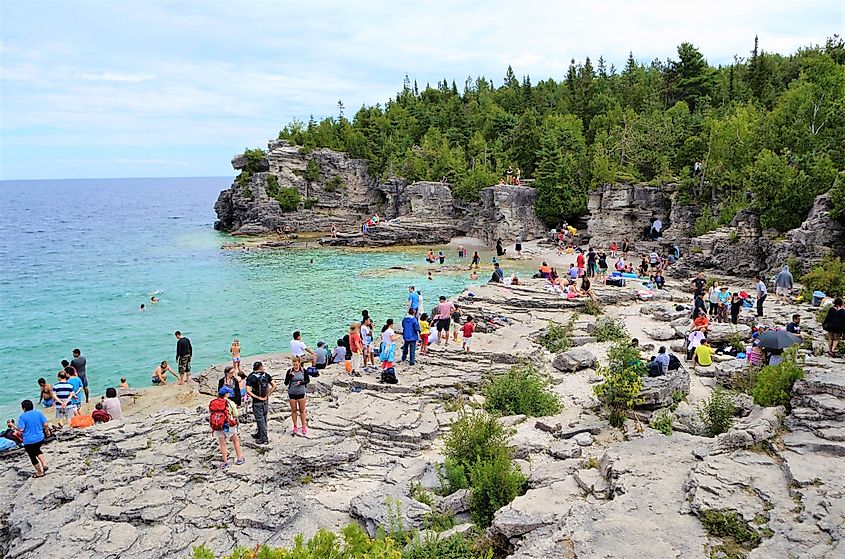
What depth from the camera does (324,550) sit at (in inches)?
254

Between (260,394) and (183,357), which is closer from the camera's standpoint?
(260,394)

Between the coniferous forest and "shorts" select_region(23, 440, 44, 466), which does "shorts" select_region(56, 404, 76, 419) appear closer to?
"shorts" select_region(23, 440, 44, 466)

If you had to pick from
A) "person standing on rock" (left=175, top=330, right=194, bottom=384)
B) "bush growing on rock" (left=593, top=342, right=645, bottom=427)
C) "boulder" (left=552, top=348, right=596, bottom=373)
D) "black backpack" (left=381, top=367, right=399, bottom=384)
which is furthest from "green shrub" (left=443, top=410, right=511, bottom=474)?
"person standing on rock" (left=175, top=330, right=194, bottom=384)

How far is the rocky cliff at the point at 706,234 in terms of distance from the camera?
26.1 metres

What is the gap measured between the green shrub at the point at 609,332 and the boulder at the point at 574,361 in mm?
2251

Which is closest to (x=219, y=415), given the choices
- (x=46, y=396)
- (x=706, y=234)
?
(x=46, y=396)

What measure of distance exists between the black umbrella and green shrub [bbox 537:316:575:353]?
18.1ft

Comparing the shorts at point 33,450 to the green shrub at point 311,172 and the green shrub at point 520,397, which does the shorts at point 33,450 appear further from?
the green shrub at point 311,172

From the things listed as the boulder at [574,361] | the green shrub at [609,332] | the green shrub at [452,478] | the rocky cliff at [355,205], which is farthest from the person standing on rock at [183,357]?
the rocky cliff at [355,205]

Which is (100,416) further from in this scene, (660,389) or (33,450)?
(660,389)

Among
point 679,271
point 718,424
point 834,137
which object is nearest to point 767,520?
point 718,424

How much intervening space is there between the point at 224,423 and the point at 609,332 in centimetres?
1284

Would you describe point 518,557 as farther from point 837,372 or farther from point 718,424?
point 837,372

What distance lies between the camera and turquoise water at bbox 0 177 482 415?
2394 cm
